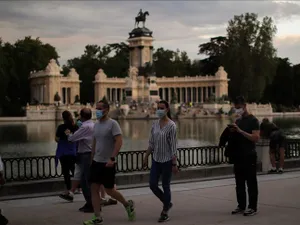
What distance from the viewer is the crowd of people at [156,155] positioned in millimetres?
9016

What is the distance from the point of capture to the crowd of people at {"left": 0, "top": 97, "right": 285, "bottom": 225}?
9.02m

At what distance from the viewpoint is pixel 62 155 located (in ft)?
37.9

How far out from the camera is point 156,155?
9.51 meters

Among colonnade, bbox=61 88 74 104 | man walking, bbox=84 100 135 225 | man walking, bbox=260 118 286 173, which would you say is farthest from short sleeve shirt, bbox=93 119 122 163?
colonnade, bbox=61 88 74 104

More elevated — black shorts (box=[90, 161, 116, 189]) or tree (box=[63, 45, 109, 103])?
tree (box=[63, 45, 109, 103])

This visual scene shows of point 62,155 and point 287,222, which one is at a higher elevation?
point 62,155

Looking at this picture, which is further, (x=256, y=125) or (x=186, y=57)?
(x=186, y=57)

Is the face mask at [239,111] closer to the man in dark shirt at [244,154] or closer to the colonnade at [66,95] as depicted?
the man in dark shirt at [244,154]

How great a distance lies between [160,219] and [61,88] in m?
98.9

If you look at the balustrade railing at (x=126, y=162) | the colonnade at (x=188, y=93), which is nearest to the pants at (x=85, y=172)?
the balustrade railing at (x=126, y=162)

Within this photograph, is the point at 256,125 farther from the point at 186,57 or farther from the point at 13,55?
the point at 186,57

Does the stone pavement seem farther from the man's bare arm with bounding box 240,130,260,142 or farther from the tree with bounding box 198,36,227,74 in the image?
the tree with bounding box 198,36,227,74

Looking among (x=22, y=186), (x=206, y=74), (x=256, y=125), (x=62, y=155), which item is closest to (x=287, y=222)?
(x=256, y=125)

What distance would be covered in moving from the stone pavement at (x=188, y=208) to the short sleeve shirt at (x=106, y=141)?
112 cm
